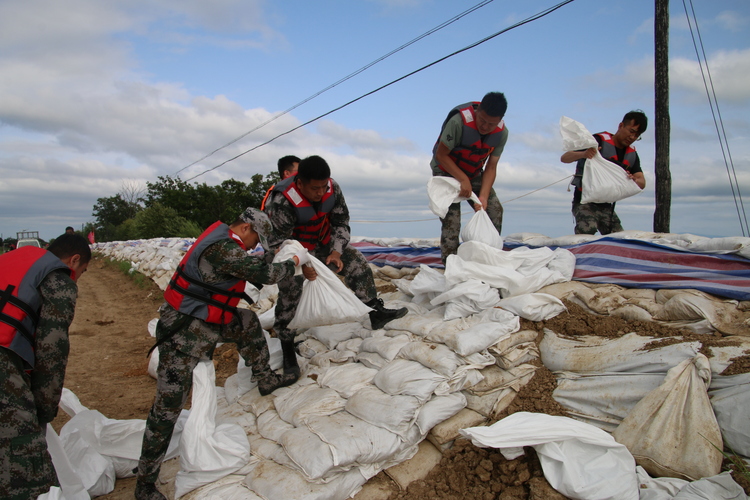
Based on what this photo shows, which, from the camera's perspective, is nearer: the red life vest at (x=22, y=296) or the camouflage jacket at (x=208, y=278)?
the red life vest at (x=22, y=296)

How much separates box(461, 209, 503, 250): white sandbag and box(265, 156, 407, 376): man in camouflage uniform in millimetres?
792

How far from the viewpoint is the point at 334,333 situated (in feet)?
11.6

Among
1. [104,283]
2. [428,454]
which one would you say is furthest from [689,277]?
[104,283]

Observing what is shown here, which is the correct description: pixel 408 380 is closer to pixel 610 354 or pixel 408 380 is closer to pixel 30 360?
pixel 610 354

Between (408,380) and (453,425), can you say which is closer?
(453,425)

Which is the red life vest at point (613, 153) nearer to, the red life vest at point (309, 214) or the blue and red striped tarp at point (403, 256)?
the blue and red striped tarp at point (403, 256)

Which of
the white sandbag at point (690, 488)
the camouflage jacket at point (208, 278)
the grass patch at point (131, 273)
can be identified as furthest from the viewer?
the grass patch at point (131, 273)

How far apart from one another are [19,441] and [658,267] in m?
3.75

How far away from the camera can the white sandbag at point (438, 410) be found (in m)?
2.29

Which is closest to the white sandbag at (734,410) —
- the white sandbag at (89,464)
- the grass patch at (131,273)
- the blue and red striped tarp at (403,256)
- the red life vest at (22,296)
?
the blue and red striped tarp at (403,256)

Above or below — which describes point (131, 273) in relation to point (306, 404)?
above

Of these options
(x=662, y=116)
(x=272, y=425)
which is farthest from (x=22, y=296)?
(x=662, y=116)

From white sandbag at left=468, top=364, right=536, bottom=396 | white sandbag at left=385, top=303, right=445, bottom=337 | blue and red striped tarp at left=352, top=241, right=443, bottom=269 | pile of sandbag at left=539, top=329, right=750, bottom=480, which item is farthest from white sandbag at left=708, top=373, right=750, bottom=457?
blue and red striped tarp at left=352, top=241, right=443, bottom=269

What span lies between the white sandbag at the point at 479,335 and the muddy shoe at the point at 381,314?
513mm
